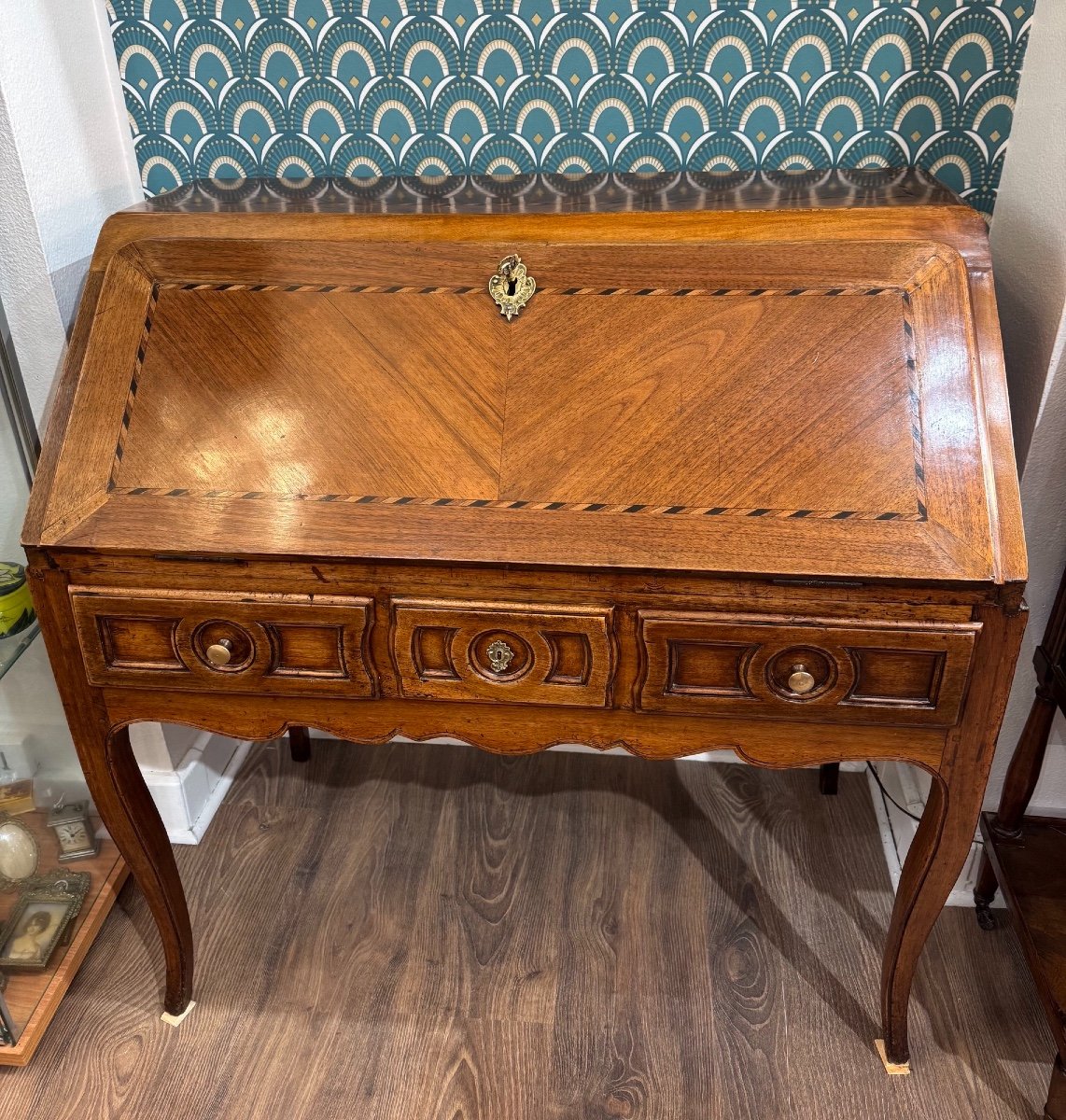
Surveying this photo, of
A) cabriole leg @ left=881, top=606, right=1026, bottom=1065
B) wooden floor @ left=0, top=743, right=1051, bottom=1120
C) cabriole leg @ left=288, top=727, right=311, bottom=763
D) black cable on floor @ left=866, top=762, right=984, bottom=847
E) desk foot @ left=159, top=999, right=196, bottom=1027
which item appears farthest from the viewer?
cabriole leg @ left=288, top=727, right=311, bottom=763

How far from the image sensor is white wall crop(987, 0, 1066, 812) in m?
1.42

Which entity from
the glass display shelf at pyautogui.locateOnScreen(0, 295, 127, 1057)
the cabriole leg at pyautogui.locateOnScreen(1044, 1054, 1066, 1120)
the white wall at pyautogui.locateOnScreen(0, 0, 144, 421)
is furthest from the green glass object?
the cabriole leg at pyautogui.locateOnScreen(1044, 1054, 1066, 1120)

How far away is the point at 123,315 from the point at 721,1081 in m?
1.48

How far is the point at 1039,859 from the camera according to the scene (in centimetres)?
165

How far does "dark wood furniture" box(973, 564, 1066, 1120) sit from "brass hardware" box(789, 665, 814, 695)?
508 millimetres

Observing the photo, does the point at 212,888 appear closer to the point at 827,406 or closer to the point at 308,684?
the point at 308,684

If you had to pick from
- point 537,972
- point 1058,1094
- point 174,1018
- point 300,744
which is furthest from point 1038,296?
point 174,1018

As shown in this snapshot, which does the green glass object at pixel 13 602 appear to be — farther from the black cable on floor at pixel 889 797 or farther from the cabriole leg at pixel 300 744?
the black cable on floor at pixel 889 797

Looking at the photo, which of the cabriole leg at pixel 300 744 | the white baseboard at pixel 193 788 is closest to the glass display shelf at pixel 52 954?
the white baseboard at pixel 193 788

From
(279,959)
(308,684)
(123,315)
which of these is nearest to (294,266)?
(123,315)

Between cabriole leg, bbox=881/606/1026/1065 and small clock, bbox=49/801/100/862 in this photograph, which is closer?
cabriole leg, bbox=881/606/1026/1065

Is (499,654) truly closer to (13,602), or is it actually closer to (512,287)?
(512,287)

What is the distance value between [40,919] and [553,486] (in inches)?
50.2

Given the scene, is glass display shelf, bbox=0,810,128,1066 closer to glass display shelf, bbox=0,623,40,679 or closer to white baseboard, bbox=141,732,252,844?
white baseboard, bbox=141,732,252,844
